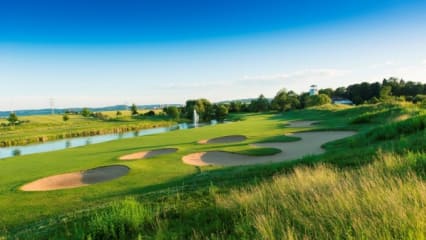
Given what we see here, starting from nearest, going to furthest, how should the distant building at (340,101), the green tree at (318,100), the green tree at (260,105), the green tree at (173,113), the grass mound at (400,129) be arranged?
the grass mound at (400,129) < the green tree at (318,100) < the green tree at (173,113) < the green tree at (260,105) < the distant building at (340,101)

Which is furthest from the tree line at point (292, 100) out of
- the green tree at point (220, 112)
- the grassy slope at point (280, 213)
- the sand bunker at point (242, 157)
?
the grassy slope at point (280, 213)

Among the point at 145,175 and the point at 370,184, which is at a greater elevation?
the point at 370,184

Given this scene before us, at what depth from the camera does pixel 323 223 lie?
10.3ft

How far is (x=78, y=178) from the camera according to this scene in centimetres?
1280

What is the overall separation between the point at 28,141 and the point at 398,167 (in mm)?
46411

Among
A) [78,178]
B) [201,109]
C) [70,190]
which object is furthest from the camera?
[201,109]

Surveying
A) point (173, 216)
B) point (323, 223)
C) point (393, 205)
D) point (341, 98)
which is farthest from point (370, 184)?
point (341, 98)

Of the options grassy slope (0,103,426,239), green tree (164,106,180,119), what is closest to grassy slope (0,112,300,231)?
grassy slope (0,103,426,239)

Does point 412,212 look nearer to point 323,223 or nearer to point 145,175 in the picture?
point 323,223

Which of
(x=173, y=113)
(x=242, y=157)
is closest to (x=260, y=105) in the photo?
(x=173, y=113)

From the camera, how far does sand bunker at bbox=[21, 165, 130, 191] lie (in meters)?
11.5

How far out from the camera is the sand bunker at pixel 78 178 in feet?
37.8

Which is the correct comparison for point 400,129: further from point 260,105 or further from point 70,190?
point 260,105

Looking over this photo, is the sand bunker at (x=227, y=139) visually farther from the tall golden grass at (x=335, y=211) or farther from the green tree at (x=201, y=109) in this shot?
the green tree at (x=201, y=109)
